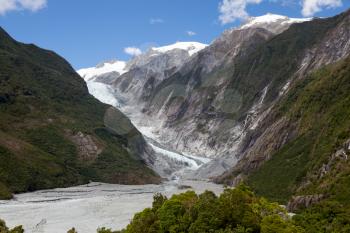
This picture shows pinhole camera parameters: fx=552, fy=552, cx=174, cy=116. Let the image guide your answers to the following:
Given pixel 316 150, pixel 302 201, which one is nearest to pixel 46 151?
pixel 316 150

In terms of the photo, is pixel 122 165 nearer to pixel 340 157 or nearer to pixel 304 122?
pixel 304 122

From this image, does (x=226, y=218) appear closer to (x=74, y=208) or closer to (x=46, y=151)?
(x=74, y=208)

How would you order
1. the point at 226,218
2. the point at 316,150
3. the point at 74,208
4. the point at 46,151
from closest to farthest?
1. the point at 226,218
2. the point at 74,208
3. the point at 316,150
4. the point at 46,151

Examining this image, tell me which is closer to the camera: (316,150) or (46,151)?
(316,150)

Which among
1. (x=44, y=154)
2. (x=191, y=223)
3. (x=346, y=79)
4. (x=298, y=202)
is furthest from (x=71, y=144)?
(x=191, y=223)

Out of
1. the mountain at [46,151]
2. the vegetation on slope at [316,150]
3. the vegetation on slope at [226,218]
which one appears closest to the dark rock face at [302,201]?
the vegetation on slope at [316,150]

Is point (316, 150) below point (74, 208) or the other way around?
the other way around

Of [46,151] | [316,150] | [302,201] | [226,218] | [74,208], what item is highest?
[46,151]

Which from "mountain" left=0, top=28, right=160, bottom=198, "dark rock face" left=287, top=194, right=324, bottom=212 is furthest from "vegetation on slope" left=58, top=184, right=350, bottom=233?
"mountain" left=0, top=28, right=160, bottom=198
